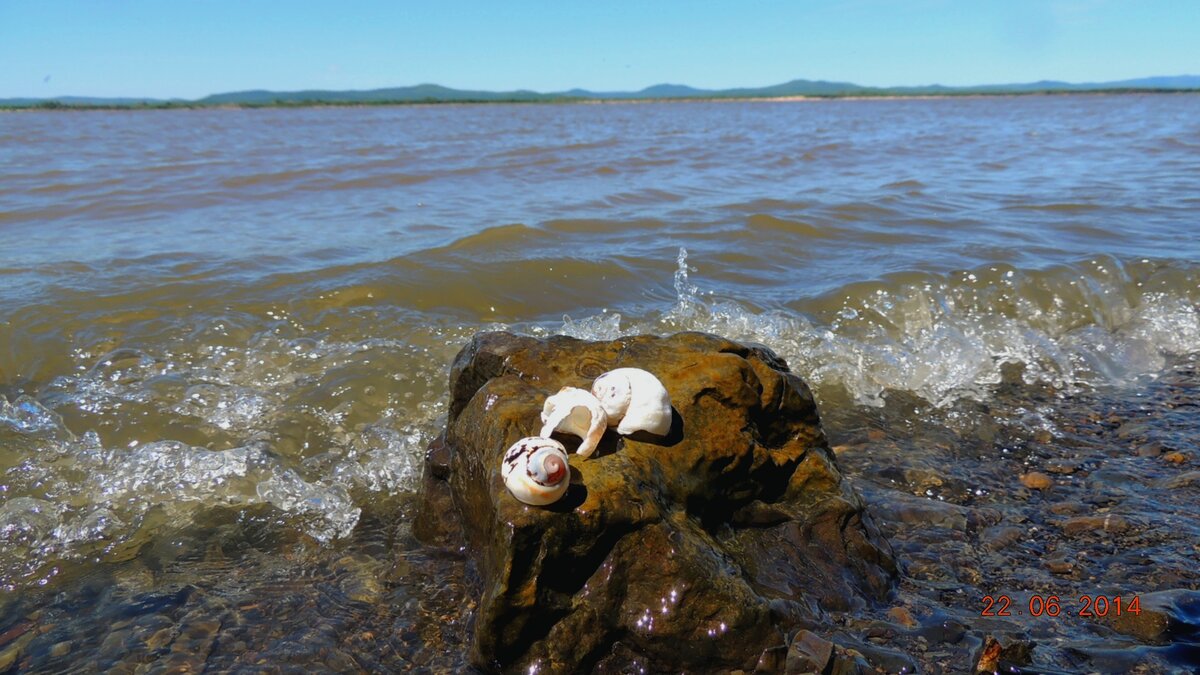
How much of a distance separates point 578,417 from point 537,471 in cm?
36

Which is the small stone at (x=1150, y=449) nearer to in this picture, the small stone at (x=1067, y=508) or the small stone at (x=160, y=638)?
the small stone at (x=1067, y=508)

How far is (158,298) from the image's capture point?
6922 mm

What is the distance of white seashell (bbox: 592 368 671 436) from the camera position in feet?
A: 9.59

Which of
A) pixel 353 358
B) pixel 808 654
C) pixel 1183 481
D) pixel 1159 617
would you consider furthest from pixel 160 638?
pixel 1183 481

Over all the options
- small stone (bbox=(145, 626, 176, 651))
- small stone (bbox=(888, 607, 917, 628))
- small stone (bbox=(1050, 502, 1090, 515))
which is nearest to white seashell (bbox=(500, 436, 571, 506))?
small stone (bbox=(888, 607, 917, 628))

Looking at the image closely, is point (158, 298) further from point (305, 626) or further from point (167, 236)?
point (305, 626)

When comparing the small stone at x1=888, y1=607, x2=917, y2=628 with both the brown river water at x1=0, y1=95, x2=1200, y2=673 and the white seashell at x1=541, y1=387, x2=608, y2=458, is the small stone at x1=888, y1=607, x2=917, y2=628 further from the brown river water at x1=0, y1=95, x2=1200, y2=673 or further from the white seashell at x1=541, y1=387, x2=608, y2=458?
the white seashell at x1=541, y1=387, x2=608, y2=458

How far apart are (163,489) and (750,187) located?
402 inches

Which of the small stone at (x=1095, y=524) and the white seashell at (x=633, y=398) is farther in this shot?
the small stone at (x=1095, y=524)

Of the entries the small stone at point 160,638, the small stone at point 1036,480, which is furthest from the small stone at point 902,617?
the small stone at point 160,638

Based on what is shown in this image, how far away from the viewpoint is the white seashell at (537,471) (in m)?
2.54

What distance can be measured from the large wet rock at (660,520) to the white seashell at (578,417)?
83 millimetres

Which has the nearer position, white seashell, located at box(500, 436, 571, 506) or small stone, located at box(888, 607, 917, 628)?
white seashell, located at box(500, 436, 571, 506)

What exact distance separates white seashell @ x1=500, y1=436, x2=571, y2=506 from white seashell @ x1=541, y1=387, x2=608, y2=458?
21 centimetres
